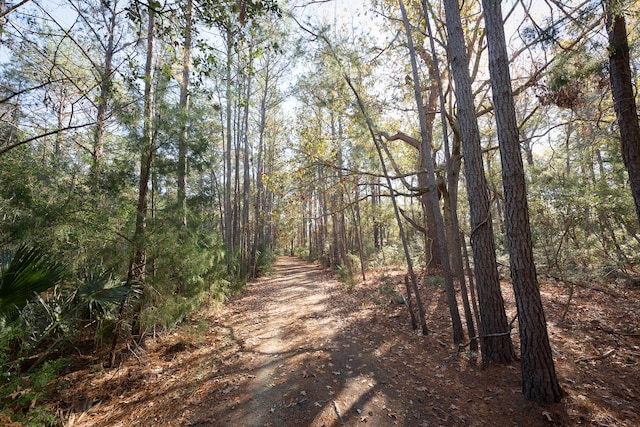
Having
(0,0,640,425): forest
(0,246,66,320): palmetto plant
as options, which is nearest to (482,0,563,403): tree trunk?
(0,0,640,425): forest

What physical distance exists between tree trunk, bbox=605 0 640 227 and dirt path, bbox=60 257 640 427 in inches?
115

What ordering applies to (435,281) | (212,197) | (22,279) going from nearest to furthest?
(22,279), (212,197), (435,281)

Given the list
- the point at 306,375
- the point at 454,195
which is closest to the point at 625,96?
the point at 454,195

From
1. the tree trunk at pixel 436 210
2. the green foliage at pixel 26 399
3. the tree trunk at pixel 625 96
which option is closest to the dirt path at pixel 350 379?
the tree trunk at pixel 436 210

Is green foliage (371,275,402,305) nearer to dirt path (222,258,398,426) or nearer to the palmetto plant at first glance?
dirt path (222,258,398,426)

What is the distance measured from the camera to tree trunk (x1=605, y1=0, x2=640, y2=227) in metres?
4.61

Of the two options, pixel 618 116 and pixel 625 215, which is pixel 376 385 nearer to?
pixel 618 116

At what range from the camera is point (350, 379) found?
4.27 metres

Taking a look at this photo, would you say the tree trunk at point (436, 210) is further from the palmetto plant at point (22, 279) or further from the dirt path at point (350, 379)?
the palmetto plant at point (22, 279)

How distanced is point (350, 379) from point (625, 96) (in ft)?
22.7

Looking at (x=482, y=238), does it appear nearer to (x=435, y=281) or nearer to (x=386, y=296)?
(x=386, y=296)

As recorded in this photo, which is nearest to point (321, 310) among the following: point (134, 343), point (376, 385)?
point (376, 385)

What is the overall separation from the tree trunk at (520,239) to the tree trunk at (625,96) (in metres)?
2.84

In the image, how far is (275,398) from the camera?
387cm
